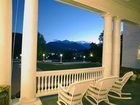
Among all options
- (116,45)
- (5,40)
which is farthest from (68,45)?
(5,40)

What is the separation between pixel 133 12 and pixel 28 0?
649 cm

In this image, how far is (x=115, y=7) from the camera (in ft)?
27.6

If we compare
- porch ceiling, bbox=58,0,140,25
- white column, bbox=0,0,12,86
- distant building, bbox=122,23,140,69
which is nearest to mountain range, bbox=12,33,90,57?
distant building, bbox=122,23,140,69

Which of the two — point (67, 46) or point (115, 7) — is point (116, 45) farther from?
point (67, 46)

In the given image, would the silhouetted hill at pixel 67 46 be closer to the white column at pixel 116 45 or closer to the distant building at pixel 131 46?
the distant building at pixel 131 46

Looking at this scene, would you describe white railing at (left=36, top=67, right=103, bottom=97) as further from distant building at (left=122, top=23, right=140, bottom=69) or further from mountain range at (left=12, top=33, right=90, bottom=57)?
mountain range at (left=12, top=33, right=90, bottom=57)

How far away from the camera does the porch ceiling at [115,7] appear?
703cm

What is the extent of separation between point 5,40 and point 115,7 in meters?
5.71

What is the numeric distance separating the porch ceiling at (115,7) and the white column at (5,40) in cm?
289

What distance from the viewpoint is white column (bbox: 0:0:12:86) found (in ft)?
14.1

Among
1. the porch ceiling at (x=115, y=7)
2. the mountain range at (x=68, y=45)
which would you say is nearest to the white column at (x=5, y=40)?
the porch ceiling at (x=115, y=7)

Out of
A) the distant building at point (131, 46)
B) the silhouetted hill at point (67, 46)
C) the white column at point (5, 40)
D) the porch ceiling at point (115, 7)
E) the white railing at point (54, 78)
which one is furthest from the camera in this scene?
the silhouetted hill at point (67, 46)

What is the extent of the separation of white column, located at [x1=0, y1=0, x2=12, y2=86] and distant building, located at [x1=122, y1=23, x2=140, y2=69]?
1045cm

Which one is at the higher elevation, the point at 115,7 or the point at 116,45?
the point at 115,7
